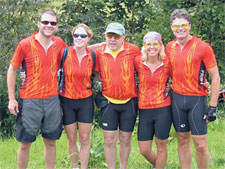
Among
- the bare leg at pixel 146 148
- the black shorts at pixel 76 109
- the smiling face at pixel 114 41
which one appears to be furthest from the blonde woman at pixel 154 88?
the black shorts at pixel 76 109

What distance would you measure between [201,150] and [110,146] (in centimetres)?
126

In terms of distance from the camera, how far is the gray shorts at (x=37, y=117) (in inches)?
241

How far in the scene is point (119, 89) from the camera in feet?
20.7

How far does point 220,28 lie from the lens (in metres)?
8.98

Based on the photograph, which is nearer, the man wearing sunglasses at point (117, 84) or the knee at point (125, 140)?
the man wearing sunglasses at point (117, 84)

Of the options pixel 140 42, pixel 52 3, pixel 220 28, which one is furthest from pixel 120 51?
pixel 52 3

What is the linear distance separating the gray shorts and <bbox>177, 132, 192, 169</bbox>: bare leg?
166 centimetres

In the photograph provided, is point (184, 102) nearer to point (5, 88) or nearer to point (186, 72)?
point (186, 72)

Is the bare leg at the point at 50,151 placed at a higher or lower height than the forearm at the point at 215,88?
lower

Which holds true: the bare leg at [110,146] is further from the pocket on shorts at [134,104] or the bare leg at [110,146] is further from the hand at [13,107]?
the hand at [13,107]

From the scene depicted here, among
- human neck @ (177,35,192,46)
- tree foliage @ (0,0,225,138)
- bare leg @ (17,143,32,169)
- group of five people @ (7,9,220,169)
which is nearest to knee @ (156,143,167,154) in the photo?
group of five people @ (7,9,220,169)

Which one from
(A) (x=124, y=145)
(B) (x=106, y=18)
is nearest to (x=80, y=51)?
(A) (x=124, y=145)

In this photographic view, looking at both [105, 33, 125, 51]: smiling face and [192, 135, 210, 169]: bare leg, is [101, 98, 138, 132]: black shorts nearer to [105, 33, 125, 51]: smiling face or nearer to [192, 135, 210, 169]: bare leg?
[105, 33, 125, 51]: smiling face

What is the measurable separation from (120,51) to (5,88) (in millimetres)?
4114
